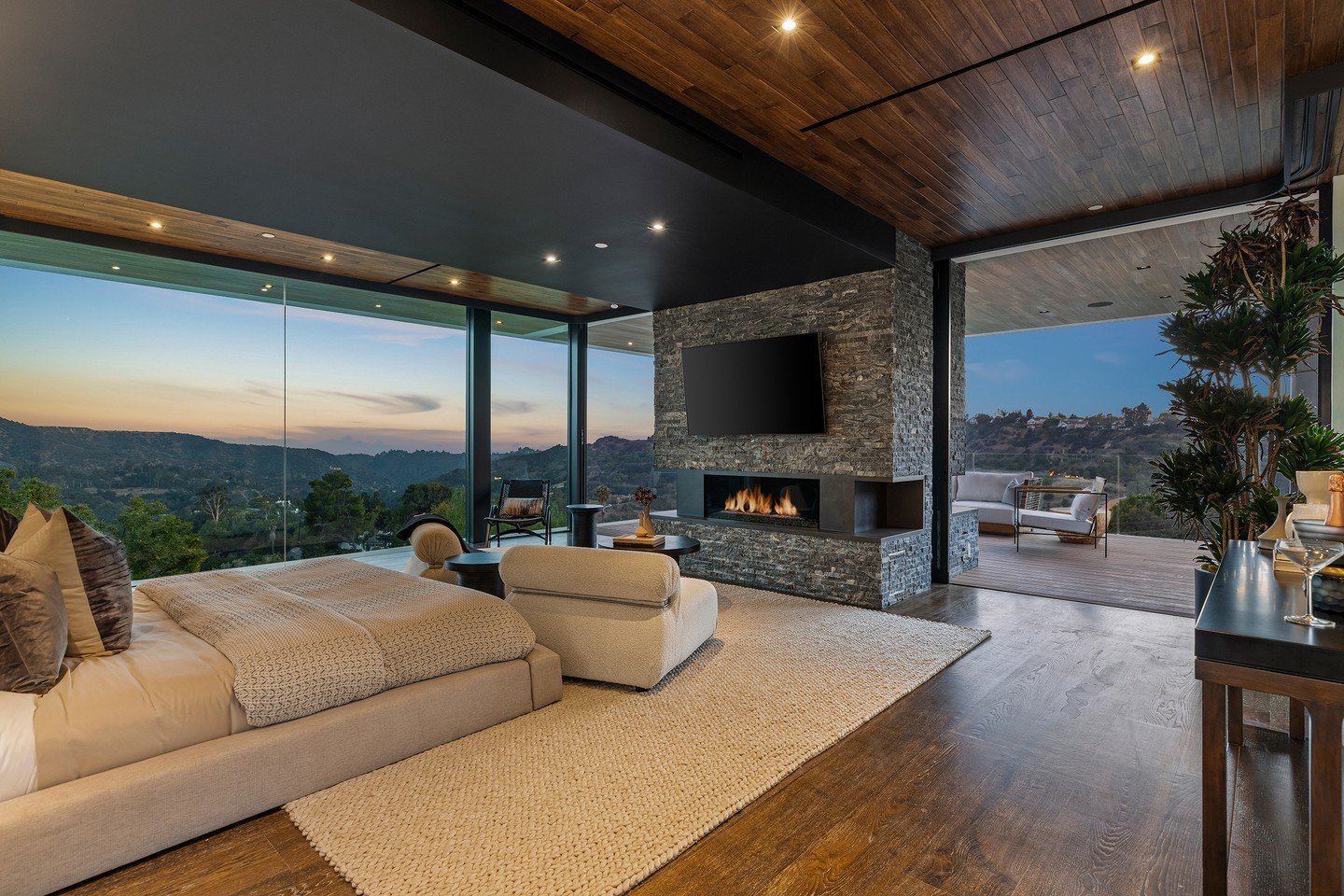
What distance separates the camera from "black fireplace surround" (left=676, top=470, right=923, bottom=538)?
17.0 feet

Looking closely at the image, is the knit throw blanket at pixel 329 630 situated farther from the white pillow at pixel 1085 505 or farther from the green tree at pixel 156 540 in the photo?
the white pillow at pixel 1085 505

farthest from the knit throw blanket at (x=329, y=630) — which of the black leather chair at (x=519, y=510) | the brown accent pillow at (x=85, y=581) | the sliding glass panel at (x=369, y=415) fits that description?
the black leather chair at (x=519, y=510)

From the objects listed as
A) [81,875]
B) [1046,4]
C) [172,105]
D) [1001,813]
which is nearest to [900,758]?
[1001,813]

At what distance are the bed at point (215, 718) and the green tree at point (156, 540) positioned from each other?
2577mm

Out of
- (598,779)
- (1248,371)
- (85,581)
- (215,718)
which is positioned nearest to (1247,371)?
(1248,371)

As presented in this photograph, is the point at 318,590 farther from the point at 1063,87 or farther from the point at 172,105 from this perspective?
the point at 1063,87

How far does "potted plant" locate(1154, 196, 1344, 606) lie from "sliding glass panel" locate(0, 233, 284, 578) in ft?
21.1

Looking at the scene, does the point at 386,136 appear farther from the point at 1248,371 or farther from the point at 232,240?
the point at 1248,371

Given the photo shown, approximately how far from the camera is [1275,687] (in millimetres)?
1309

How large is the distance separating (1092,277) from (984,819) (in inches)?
231

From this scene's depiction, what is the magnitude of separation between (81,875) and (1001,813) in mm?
2688

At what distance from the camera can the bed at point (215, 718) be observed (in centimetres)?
172

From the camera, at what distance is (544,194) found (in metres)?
3.50

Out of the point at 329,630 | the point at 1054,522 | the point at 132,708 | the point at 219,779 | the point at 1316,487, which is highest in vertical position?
the point at 1316,487
